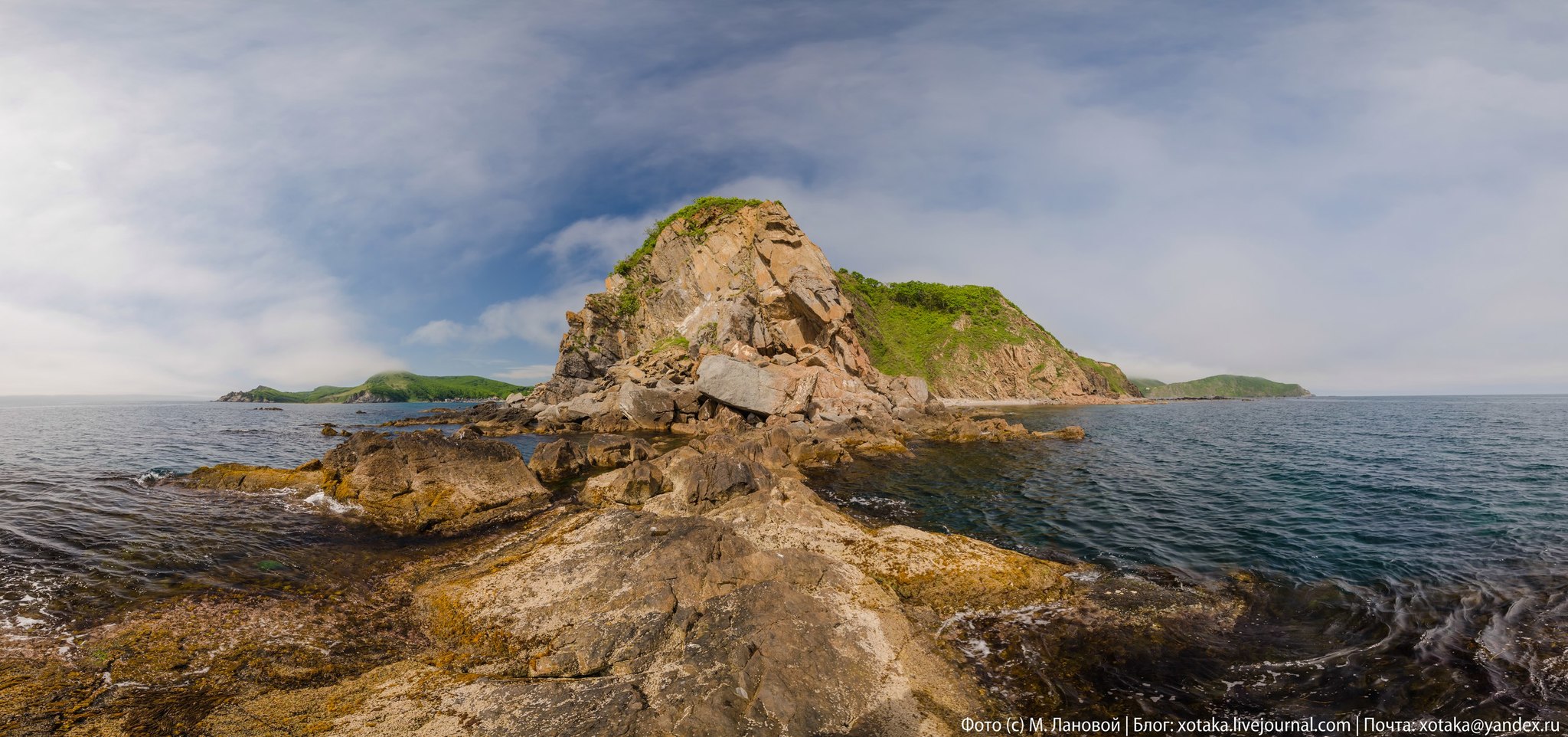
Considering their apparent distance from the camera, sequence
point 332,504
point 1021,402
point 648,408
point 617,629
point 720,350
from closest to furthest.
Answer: point 617,629 → point 332,504 → point 648,408 → point 720,350 → point 1021,402

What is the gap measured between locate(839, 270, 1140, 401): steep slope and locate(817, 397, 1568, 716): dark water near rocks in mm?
67298

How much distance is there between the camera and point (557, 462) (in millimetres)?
22500

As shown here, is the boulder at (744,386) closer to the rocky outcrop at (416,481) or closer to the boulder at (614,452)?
the boulder at (614,452)

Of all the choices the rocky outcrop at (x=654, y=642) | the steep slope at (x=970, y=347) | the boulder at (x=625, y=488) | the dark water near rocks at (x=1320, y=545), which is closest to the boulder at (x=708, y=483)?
the boulder at (x=625, y=488)

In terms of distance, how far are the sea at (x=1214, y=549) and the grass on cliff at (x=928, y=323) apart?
236 ft

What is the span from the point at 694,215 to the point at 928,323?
59.0 metres

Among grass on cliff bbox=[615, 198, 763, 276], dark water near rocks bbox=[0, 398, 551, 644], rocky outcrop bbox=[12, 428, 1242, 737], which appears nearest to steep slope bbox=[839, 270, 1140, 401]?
grass on cliff bbox=[615, 198, 763, 276]

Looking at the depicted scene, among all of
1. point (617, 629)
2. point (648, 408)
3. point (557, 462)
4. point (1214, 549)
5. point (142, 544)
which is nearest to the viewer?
point (617, 629)

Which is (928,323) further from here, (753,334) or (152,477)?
(152,477)

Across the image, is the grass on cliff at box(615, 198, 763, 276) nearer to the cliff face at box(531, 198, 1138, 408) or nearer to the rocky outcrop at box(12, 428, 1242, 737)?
the cliff face at box(531, 198, 1138, 408)

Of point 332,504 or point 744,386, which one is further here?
point 744,386

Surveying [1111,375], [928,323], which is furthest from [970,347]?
[1111,375]

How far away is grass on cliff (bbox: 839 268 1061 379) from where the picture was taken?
99062mm

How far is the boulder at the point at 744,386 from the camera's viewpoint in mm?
41375
